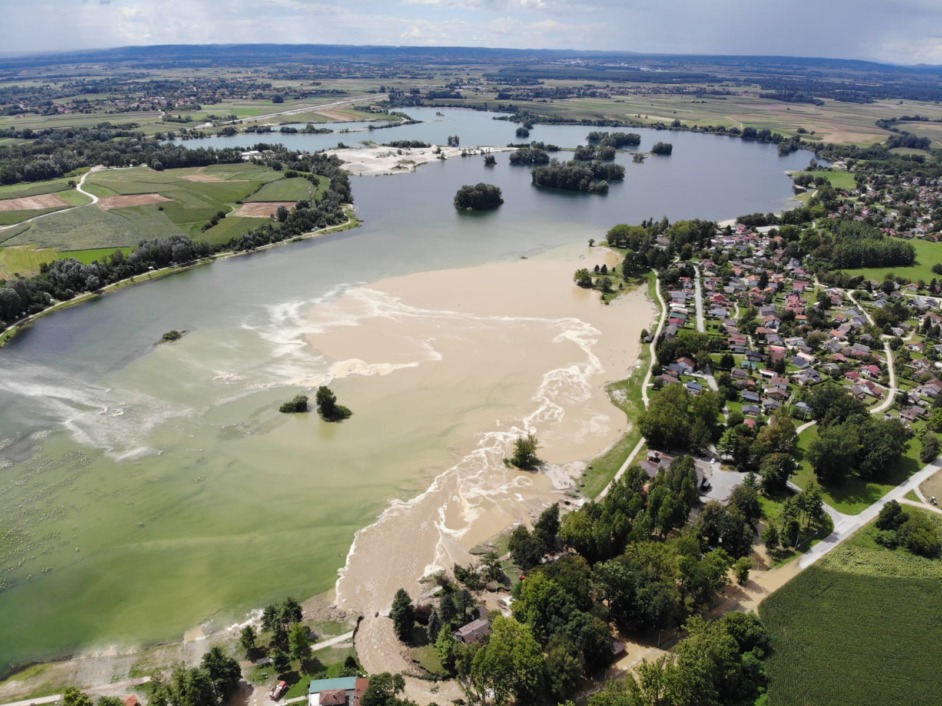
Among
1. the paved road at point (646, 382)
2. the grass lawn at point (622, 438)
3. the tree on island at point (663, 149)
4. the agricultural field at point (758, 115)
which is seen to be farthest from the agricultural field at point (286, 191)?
the agricultural field at point (758, 115)

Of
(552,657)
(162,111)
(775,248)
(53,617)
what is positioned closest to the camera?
(552,657)

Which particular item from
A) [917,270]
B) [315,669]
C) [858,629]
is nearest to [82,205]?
[315,669]

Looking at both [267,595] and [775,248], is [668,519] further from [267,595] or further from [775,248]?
[775,248]

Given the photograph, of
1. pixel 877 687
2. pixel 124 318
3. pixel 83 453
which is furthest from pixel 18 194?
pixel 877 687

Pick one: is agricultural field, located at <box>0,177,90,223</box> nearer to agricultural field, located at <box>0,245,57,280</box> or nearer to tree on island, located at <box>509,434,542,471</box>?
agricultural field, located at <box>0,245,57,280</box>

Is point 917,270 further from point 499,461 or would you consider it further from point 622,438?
point 499,461

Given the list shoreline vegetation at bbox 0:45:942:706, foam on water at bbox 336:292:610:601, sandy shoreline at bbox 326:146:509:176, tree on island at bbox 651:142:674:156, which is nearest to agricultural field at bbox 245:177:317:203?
shoreline vegetation at bbox 0:45:942:706
